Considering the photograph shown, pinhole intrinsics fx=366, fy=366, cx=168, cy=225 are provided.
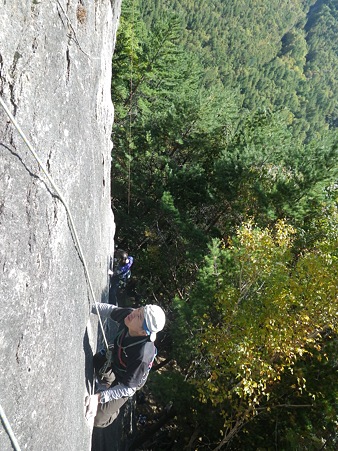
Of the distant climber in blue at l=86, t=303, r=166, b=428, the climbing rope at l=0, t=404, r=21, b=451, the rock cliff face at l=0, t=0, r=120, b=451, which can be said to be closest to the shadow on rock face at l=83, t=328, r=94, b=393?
the rock cliff face at l=0, t=0, r=120, b=451

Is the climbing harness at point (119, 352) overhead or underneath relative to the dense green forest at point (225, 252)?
overhead

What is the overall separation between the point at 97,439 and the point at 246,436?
13.6 feet

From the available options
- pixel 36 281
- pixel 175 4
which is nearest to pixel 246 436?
pixel 36 281

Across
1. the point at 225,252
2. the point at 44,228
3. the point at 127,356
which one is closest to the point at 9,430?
the point at 44,228

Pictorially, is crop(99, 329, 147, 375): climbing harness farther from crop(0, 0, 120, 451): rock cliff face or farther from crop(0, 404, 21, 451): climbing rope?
crop(0, 404, 21, 451): climbing rope

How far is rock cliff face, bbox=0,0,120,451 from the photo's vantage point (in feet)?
9.44

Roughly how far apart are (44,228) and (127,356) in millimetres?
1944

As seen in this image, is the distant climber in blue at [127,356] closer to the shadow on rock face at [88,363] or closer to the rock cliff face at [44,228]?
the shadow on rock face at [88,363]

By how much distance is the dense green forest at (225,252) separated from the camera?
8562mm

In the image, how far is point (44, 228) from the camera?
3309mm

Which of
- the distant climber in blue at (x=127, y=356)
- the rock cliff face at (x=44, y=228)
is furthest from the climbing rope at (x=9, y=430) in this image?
the distant climber in blue at (x=127, y=356)

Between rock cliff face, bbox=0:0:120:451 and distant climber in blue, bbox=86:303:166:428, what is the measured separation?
288mm

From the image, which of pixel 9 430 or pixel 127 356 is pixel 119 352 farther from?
pixel 9 430

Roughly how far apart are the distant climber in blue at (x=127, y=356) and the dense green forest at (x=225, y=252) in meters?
3.98
